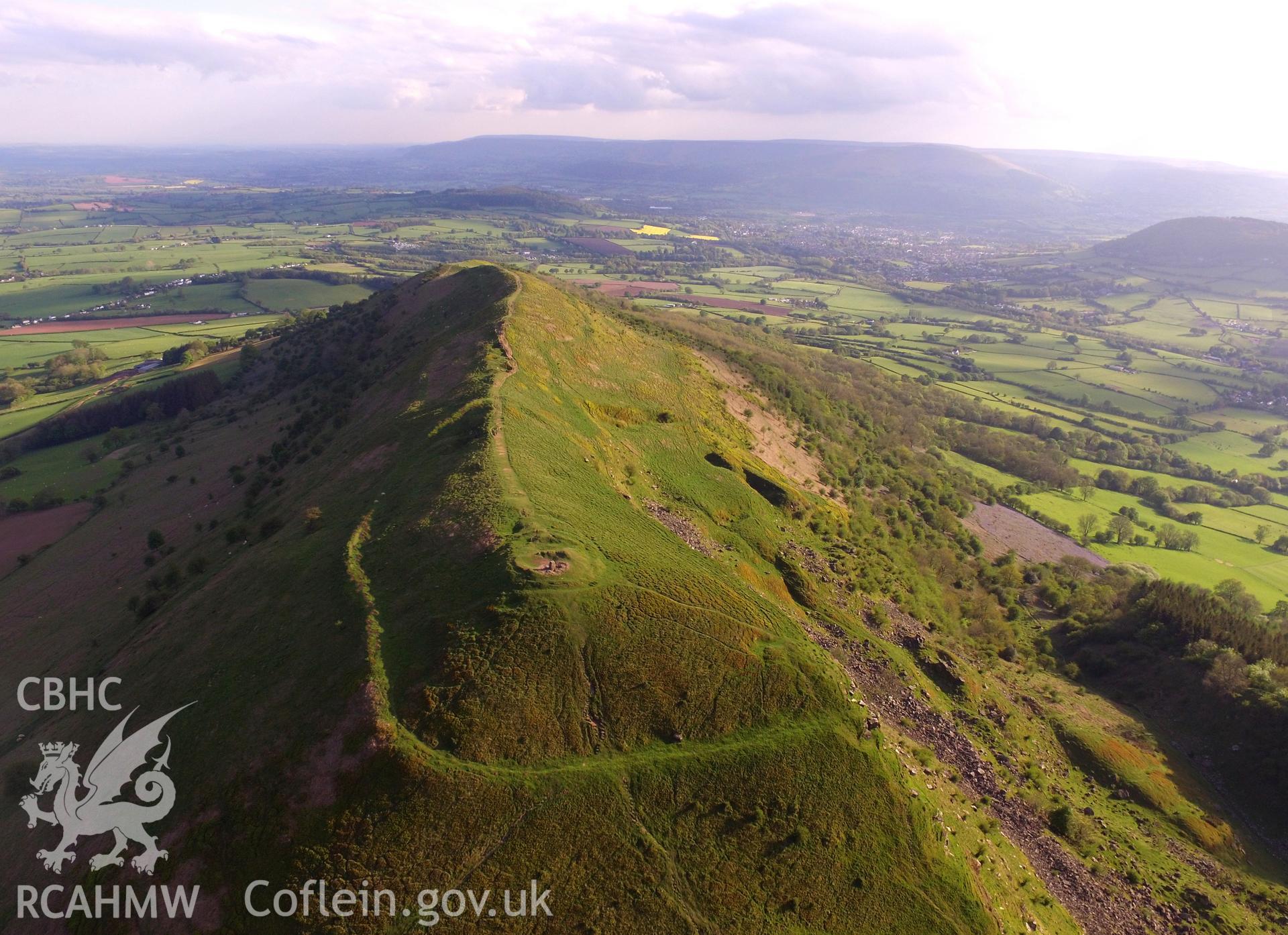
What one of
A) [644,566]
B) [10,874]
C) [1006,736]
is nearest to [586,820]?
[644,566]

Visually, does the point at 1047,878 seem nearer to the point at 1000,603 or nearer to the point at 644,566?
the point at 644,566

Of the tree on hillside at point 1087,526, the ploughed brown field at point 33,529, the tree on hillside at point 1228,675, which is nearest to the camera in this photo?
the tree on hillside at point 1228,675

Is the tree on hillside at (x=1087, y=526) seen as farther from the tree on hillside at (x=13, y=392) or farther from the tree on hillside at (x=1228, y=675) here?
the tree on hillside at (x=13, y=392)

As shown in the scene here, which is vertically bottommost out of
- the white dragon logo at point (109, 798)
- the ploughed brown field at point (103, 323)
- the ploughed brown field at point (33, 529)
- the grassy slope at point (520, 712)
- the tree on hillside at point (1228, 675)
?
the ploughed brown field at point (33, 529)

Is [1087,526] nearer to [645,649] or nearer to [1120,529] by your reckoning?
[1120,529]

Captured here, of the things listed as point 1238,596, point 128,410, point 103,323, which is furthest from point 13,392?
point 1238,596

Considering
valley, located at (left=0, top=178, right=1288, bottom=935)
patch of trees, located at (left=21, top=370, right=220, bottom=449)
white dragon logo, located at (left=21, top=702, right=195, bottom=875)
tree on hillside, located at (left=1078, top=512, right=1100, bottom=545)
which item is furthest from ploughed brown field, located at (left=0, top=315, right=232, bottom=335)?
tree on hillside, located at (left=1078, top=512, right=1100, bottom=545)

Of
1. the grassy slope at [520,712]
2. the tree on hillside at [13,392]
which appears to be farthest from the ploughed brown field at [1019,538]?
the tree on hillside at [13,392]
